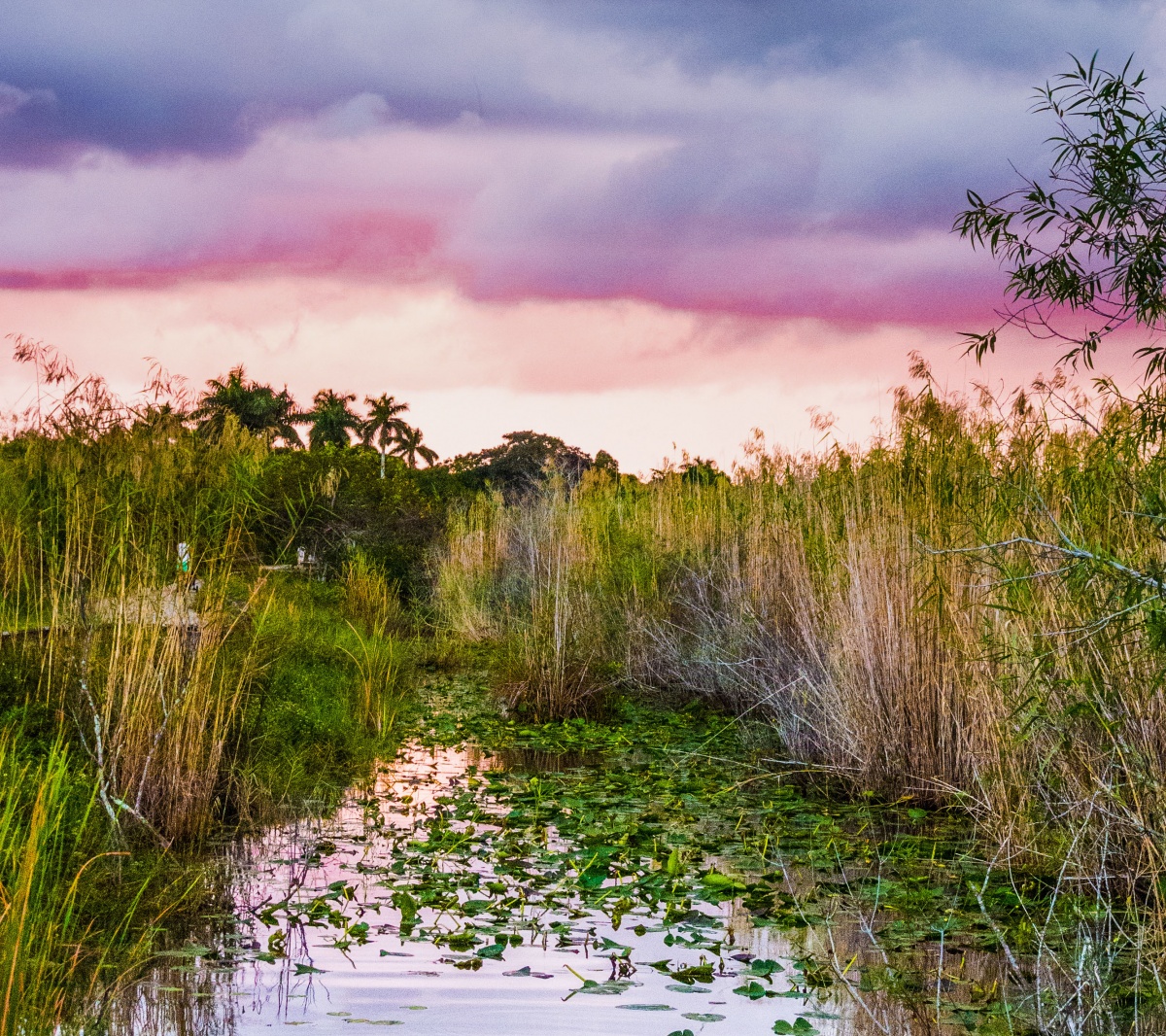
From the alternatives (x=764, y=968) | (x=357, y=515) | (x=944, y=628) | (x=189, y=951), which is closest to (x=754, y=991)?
(x=764, y=968)

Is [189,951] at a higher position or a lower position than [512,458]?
lower

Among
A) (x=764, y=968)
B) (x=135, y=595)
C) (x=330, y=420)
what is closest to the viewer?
(x=764, y=968)

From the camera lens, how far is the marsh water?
394cm

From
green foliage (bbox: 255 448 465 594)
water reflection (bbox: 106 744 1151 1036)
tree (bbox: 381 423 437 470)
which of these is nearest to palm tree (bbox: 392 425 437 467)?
tree (bbox: 381 423 437 470)

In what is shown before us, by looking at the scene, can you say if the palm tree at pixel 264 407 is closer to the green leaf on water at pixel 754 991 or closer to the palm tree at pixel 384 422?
the palm tree at pixel 384 422

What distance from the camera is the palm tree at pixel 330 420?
168ft

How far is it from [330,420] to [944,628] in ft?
157

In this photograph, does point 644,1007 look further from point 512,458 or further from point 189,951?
point 512,458

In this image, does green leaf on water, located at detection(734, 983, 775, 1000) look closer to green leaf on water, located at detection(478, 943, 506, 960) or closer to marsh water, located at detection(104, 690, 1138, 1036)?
marsh water, located at detection(104, 690, 1138, 1036)

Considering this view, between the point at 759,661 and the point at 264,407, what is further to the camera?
the point at 264,407

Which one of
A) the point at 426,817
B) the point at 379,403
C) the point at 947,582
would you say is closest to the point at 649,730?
the point at 426,817

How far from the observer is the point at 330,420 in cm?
5191

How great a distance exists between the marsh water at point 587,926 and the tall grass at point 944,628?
0.60 meters

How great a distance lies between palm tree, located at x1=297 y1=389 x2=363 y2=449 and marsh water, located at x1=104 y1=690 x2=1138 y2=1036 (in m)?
45.0
